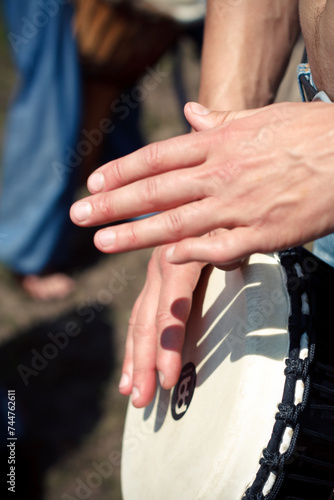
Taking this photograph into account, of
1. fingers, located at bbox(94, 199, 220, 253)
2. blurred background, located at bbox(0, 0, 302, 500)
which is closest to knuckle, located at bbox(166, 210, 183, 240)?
fingers, located at bbox(94, 199, 220, 253)

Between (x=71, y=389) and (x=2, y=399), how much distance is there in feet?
1.12

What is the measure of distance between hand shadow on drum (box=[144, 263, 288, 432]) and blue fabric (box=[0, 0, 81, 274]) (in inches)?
A: 48.5

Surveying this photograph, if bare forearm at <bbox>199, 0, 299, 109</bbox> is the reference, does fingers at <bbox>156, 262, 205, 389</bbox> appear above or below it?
below

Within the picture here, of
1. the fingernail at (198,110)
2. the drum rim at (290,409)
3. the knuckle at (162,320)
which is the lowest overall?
the drum rim at (290,409)

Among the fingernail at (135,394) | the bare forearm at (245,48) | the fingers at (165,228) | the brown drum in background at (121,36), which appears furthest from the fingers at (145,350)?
the brown drum in background at (121,36)

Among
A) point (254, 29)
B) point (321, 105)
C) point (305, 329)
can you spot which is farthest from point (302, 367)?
point (254, 29)

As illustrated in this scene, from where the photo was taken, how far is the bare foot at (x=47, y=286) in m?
2.08

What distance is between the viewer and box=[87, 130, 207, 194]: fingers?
27.3 inches

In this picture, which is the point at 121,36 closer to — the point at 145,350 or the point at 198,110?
the point at 198,110

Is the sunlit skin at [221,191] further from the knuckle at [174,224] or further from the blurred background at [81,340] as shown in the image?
the blurred background at [81,340]

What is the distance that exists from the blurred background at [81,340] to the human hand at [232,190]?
0.57 meters

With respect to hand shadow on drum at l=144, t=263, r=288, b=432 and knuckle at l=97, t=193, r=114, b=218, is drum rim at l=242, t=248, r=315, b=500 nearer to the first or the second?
hand shadow on drum at l=144, t=263, r=288, b=432

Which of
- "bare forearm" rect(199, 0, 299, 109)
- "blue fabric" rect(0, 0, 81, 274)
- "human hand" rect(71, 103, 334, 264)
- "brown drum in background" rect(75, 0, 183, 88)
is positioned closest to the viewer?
"human hand" rect(71, 103, 334, 264)

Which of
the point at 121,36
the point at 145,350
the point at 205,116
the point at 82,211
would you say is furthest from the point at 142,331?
the point at 121,36
